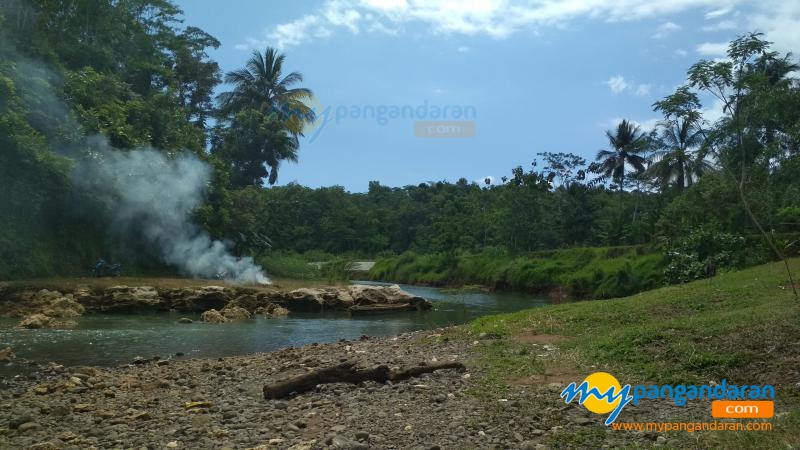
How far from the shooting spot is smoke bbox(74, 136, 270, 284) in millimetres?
28641

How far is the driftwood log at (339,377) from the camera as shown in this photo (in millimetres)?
9180

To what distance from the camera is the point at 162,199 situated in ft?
105

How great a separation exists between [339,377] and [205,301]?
60.0 feet

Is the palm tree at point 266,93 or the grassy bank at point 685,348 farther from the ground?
the palm tree at point 266,93

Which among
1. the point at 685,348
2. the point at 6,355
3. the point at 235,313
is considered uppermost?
the point at 685,348

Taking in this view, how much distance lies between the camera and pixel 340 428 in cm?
700

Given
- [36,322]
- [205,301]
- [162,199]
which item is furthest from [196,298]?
[162,199]

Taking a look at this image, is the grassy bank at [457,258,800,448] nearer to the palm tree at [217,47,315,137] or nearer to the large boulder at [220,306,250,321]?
the large boulder at [220,306,250,321]

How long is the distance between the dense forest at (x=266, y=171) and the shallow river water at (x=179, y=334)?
26.2 ft

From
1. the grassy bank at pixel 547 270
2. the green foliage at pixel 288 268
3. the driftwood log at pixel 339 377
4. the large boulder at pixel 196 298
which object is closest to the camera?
the driftwood log at pixel 339 377

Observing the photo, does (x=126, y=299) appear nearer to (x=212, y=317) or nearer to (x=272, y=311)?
(x=212, y=317)

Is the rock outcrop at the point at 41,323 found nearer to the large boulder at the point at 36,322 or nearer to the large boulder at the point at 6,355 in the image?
the large boulder at the point at 36,322

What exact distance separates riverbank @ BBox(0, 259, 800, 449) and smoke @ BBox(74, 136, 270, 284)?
18196 millimetres

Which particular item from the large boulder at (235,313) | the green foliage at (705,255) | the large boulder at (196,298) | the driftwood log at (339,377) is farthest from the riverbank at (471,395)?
the large boulder at (196,298)
